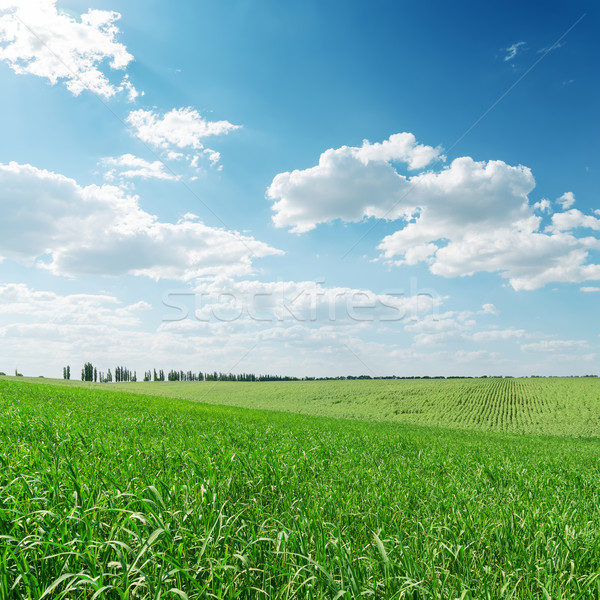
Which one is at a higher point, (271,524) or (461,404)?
(271,524)

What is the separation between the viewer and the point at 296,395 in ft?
222

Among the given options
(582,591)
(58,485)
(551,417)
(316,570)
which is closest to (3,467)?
Result: (58,485)

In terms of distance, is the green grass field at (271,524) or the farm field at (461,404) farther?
the farm field at (461,404)

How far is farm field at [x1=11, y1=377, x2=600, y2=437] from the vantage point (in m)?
43.5

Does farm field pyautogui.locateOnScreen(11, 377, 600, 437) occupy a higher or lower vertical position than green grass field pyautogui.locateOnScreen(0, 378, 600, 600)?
lower

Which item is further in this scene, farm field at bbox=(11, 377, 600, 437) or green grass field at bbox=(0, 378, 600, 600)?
farm field at bbox=(11, 377, 600, 437)

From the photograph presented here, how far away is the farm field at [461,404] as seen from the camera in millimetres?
43469

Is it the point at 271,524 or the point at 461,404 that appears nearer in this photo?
the point at 271,524

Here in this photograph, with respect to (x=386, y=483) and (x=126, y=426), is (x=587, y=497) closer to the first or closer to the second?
(x=386, y=483)

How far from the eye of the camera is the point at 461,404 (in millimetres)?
57312

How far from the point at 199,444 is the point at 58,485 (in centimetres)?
395

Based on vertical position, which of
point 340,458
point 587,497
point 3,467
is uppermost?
point 3,467

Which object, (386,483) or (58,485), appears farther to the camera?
(386,483)

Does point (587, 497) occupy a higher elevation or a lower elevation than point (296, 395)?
higher
